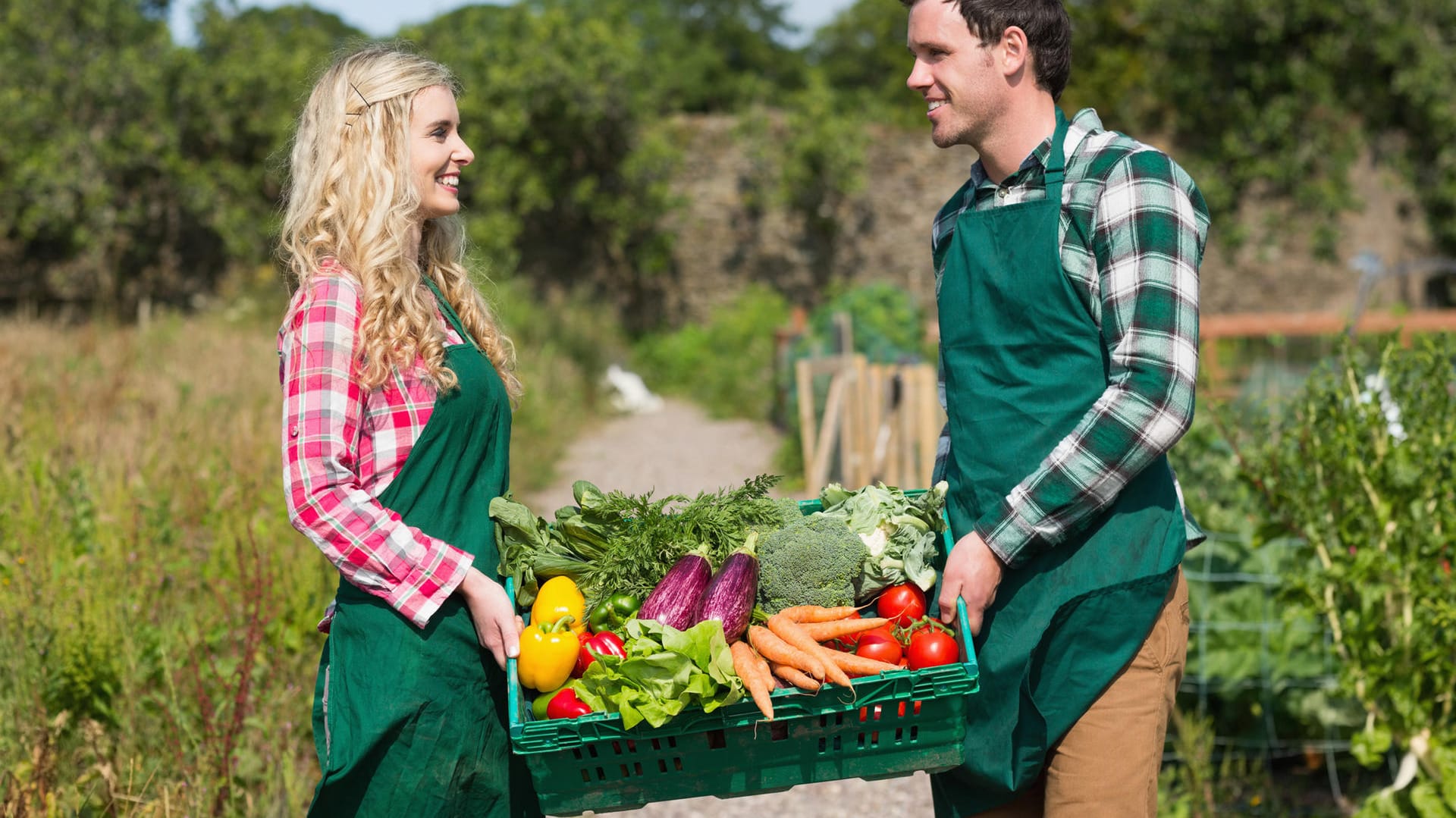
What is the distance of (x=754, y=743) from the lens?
200cm

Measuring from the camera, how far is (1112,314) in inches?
83.1

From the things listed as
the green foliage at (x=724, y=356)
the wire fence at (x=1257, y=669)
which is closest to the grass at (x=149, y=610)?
the wire fence at (x=1257, y=669)

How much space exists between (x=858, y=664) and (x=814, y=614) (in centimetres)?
18

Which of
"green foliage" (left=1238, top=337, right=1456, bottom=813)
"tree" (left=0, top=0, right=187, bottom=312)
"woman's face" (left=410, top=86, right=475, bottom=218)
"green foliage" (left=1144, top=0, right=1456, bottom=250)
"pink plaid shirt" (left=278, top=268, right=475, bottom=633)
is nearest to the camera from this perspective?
"pink plaid shirt" (left=278, top=268, right=475, bottom=633)

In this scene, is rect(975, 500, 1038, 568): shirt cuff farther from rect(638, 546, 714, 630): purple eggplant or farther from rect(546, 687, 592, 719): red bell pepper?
rect(546, 687, 592, 719): red bell pepper

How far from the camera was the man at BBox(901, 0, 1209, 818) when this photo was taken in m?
2.08

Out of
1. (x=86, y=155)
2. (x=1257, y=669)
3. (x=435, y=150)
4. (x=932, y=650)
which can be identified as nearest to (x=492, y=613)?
(x=932, y=650)

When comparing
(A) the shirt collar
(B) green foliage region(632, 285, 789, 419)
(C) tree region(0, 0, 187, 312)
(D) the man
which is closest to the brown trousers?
(D) the man

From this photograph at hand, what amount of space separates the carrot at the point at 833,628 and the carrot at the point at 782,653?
2.5 inches

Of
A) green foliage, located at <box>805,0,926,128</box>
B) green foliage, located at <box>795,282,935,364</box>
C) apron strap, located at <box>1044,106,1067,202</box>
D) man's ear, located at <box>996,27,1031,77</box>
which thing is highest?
green foliage, located at <box>805,0,926,128</box>

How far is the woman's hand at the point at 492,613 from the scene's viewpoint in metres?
2.15

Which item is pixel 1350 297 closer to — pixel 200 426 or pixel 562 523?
pixel 200 426

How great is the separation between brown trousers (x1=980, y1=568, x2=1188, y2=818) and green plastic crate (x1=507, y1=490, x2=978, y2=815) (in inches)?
12.1

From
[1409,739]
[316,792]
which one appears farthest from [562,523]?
[1409,739]
